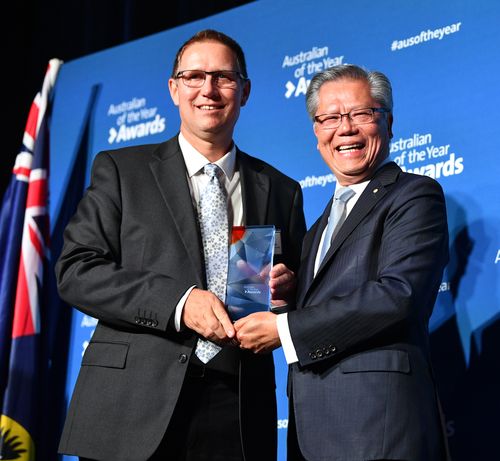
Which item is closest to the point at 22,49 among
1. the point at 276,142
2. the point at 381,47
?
the point at 276,142

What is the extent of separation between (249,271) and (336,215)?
35 cm

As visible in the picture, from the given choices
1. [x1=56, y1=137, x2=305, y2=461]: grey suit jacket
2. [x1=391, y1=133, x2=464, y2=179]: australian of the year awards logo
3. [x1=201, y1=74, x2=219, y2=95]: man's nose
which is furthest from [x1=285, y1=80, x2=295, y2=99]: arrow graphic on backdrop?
[x1=56, y1=137, x2=305, y2=461]: grey suit jacket

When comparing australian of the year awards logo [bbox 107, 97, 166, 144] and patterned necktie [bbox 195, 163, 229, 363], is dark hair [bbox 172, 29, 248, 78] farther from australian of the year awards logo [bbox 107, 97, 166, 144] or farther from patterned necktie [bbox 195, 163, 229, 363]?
australian of the year awards logo [bbox 107, 97, 166, 144]

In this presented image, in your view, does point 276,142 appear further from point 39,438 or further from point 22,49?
point 22,49

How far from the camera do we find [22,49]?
5.86 m

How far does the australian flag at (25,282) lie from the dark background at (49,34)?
0.46 metres

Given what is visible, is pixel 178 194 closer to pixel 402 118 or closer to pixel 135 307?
pixel 135 307

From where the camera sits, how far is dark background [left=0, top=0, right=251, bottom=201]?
5473 millimetres

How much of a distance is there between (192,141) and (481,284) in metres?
1.25

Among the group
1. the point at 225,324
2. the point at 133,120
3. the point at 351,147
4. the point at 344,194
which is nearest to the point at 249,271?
the point at 225,324

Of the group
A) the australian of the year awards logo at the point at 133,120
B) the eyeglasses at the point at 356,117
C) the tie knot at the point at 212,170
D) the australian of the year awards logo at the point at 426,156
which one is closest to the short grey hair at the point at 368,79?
the eyeglasses at the point at 356,117

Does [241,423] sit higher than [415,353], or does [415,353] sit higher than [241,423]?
[415,353]

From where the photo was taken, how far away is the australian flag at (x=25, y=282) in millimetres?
4688

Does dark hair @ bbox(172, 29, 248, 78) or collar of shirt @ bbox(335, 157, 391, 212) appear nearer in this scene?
collar of shirt @ bbox(335, 157, 391, 212)
